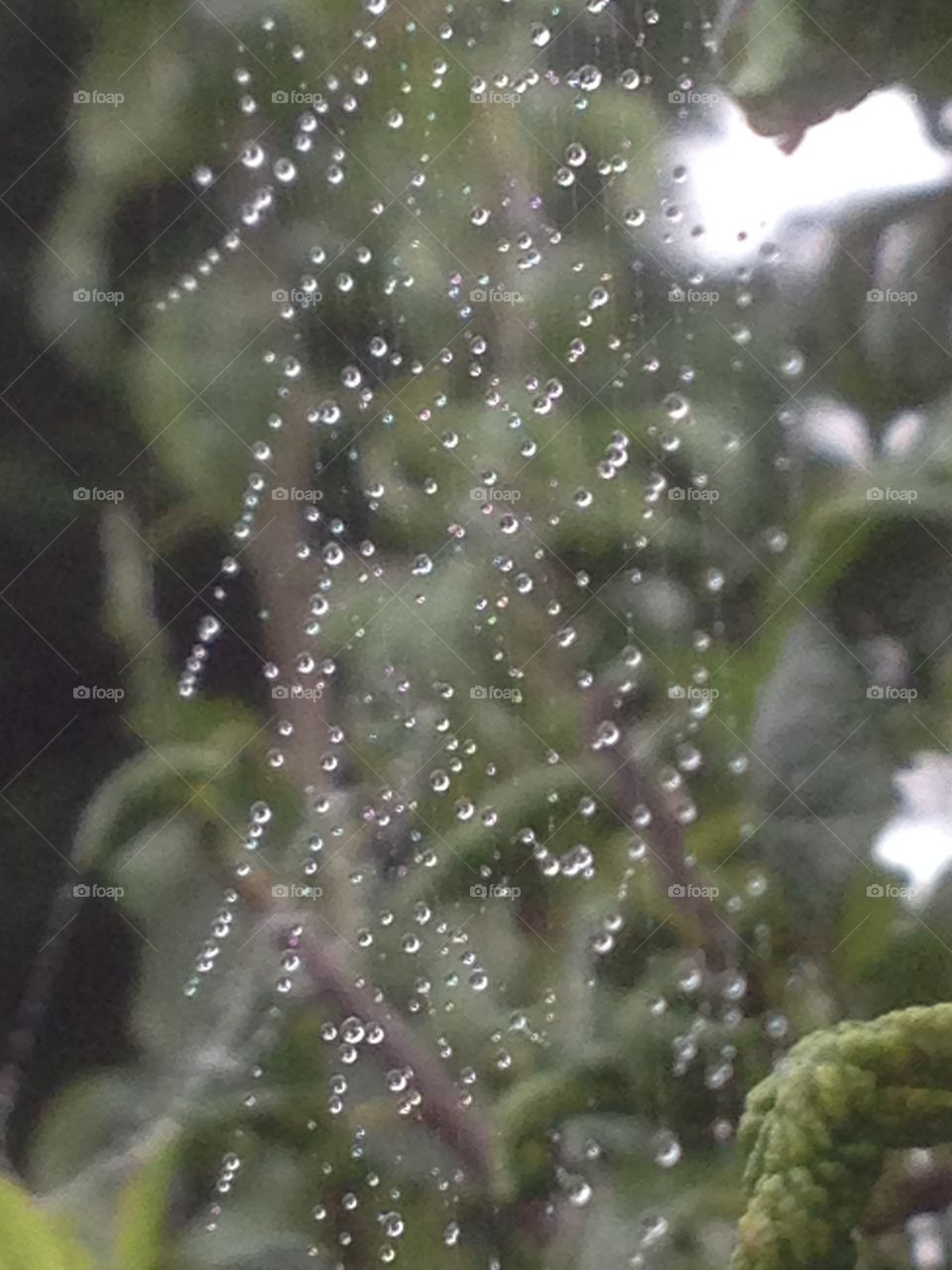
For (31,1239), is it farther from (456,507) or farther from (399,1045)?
(456,507)

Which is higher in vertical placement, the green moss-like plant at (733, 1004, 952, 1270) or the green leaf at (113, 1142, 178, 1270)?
the green moss-like plant at (733, 1004, 952, 1270)

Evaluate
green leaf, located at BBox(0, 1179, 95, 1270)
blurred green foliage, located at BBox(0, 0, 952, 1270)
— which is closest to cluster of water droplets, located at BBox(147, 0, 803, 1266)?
blurred green foliage, located at BBox(0, 0, 952, 1270)

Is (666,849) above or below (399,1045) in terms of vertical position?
above

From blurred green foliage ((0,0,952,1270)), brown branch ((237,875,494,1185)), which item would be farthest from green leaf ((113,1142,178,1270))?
brown branch ((237,875,494,1185))

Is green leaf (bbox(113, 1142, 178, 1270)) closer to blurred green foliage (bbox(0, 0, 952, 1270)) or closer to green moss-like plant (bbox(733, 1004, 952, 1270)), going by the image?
blurred green foliage (bbox(0, 0, 952, 1270))

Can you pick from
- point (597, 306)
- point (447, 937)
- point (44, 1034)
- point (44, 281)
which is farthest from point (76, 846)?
point (597, 306)

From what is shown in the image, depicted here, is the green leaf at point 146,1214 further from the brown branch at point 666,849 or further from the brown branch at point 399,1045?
the brown branch at point 666,849

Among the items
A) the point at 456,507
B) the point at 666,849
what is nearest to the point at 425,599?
the point at 456,507

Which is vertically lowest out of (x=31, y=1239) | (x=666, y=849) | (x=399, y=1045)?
(x=31, y=1239)

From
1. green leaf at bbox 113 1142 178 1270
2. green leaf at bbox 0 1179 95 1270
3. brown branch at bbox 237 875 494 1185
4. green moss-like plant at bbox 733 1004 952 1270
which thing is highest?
green moss-like plant at bbox 733 1004 952 1270

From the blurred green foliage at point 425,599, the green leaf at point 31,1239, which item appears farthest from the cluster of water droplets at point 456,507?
the green leaf at point 31,1239

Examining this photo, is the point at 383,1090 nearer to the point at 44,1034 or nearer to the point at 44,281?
the point at 44,1034

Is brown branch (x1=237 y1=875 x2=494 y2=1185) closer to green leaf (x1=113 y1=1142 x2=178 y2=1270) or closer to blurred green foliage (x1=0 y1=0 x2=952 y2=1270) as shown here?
blurred green foliage (x1=0 y1=0 x2=952 y2=1270)
